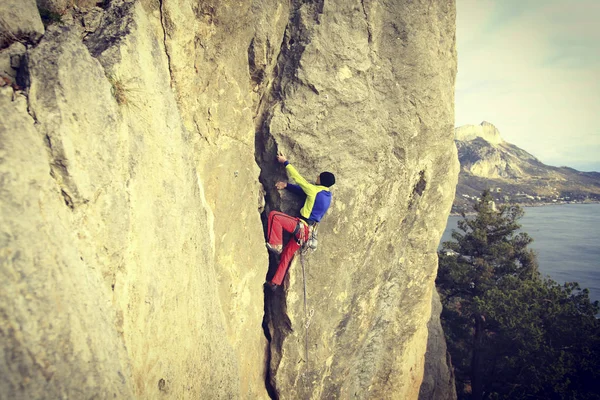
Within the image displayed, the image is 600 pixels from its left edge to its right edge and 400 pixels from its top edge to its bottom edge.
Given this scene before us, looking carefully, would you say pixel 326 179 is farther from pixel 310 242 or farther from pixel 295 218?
pixel 310 242

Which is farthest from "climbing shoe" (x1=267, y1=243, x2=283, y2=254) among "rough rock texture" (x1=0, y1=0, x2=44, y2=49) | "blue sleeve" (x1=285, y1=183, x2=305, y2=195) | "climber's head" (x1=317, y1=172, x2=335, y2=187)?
"rough rock texture" (x1=0, y1=0, x2=44, y2=49)

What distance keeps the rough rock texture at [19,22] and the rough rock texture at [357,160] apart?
3247 millimetres

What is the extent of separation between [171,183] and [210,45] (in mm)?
2033

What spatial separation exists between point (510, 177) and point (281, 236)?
146466 millimetres

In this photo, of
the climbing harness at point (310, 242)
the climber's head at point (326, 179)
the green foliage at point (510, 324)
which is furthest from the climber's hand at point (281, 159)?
the green foliage at point (510, 324)

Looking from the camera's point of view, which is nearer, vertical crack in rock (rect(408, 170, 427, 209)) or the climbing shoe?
the climbing shoe

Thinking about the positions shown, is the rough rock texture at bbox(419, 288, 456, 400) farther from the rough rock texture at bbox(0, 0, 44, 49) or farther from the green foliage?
the rough rock texture at bbox(0, 0, 44, 49)

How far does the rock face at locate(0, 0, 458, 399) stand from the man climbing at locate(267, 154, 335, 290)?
0.19 m

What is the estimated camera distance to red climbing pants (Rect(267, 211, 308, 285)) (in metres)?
5.72

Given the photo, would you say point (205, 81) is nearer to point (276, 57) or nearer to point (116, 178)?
point (276, 57)

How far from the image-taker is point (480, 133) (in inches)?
6412

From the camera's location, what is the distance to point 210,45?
4.57m

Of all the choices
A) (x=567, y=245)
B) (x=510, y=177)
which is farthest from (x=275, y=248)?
(x=510, y=177)

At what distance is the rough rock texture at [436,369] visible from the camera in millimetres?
9906
